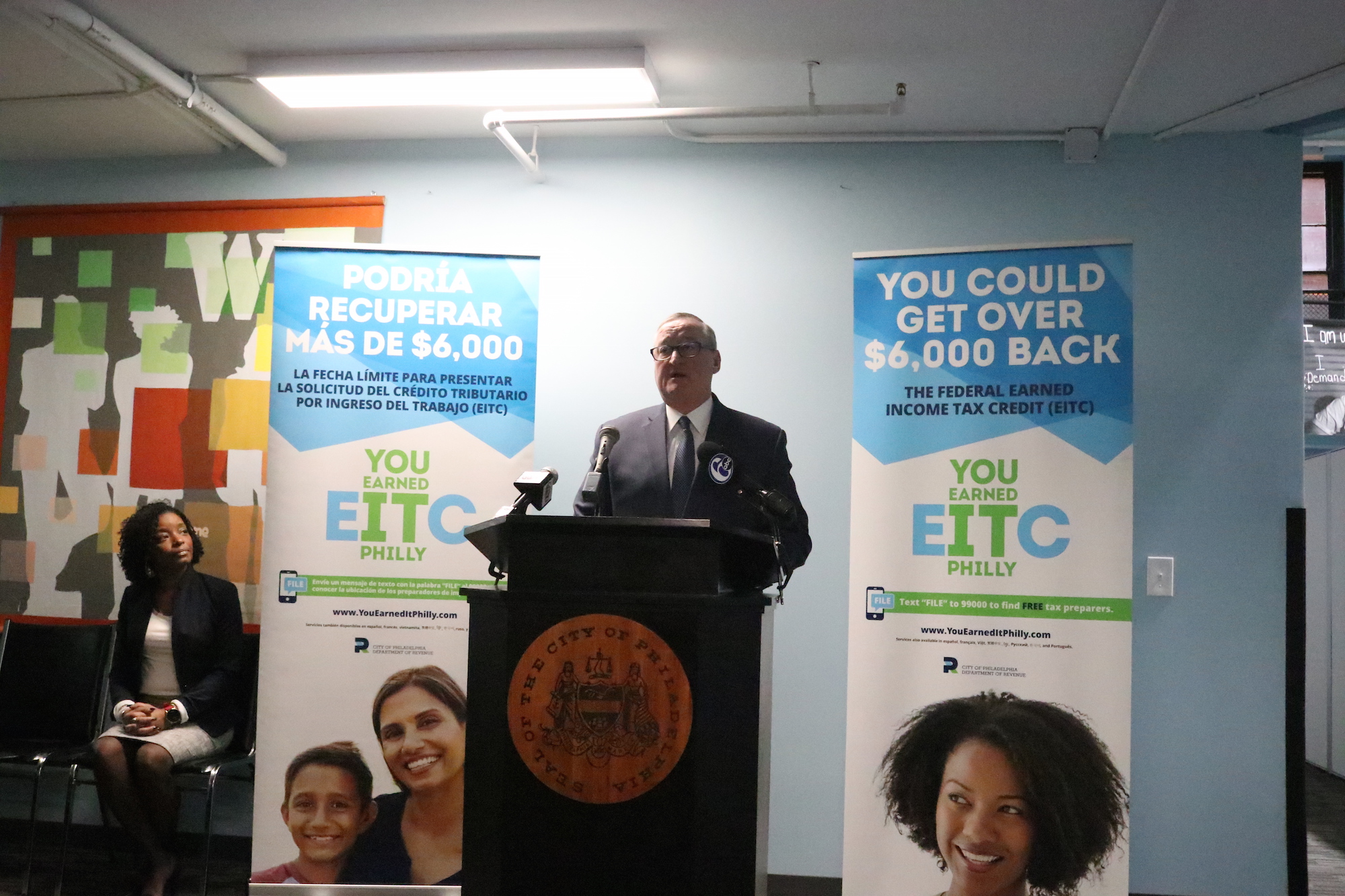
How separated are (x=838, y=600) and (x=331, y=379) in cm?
217

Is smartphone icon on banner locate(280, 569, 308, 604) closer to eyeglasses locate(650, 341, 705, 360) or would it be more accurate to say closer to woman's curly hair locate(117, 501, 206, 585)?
woman's curly hair locate(117, 501, 206, 585)

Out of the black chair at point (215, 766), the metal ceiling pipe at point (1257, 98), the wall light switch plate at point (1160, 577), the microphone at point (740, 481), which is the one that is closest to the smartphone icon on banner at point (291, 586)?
the black chair at point (215, 766)

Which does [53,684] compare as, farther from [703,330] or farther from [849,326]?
[849,326]

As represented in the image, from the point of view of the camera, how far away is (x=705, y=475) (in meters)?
2.73

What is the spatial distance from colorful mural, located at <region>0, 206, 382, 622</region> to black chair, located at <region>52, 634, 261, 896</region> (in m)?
0.35

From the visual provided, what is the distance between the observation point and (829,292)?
432 centimetres

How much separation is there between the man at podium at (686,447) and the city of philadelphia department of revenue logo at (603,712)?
95 cm

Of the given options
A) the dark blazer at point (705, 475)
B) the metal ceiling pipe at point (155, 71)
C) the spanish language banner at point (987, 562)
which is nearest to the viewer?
the dark blazer at point (705, 475)

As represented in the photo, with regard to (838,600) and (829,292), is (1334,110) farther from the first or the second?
(838,600)

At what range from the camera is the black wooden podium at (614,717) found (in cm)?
179

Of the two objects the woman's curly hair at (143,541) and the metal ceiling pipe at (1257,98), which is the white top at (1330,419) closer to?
the metal ceiling pipe at (1257,98)

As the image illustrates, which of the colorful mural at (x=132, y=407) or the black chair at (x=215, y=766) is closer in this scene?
the black chair at (x=215, y=766)

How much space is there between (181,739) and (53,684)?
0.88 meters

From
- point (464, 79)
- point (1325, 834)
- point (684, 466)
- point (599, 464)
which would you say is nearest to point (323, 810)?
point (684, 466)
